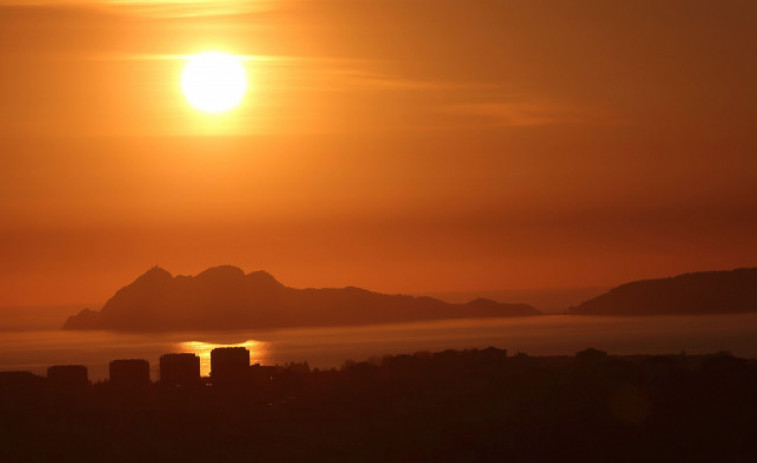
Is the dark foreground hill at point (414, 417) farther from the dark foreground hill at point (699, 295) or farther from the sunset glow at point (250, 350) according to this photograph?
the dark foreground hill at point (699, 295)

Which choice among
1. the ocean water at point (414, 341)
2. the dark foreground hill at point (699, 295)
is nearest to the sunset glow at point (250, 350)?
the ocean water at point (414, 341)

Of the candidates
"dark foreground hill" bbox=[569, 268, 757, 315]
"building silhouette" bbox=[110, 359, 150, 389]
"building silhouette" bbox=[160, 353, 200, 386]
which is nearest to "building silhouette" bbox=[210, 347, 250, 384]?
"building silhouette" bbox=[160, 353, 200, 386]

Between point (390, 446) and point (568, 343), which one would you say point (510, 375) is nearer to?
point (390, 446)

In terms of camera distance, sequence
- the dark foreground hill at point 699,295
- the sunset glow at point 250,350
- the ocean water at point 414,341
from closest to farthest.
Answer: the ocean water at point 414,341 < the sunset glow at point 250,350 < the dark foreground hill at point 699,295

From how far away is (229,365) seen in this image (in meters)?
52.2

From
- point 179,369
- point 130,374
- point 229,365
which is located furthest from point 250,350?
point 130,374

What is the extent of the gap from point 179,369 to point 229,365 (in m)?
2.27

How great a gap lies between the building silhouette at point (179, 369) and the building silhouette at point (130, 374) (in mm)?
813

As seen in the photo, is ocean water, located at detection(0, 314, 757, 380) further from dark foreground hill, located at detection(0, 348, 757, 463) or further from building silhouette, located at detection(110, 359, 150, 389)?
dark foreground hill, located at detection(0, 348, 757, 463)

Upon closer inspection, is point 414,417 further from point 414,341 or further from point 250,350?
point 414,341

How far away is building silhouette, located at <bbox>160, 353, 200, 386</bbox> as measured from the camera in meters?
51.7

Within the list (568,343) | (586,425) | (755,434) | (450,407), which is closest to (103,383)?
(450,407)

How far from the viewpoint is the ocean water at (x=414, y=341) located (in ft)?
380

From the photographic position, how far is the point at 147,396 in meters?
48.0
